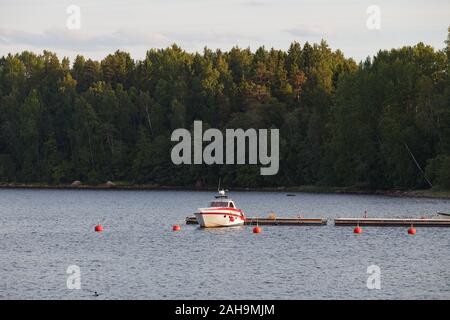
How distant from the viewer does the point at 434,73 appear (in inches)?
6181

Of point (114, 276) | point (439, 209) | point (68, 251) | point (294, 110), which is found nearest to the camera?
point (114, 276)

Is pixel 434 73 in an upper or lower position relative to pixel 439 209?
upper

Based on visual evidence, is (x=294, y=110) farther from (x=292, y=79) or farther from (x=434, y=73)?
(x=434, y=73)

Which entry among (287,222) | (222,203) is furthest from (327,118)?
(222,203)

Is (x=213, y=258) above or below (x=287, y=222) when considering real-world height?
below

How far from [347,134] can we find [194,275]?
4023 inches

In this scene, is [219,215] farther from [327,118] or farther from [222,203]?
[327,118]

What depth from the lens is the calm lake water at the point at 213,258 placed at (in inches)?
2302

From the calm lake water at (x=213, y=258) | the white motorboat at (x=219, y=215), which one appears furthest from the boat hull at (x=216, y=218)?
the calm lake water at (x=213, y=258)

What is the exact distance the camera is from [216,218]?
91250 millimetres

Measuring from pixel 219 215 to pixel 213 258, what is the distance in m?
18.5

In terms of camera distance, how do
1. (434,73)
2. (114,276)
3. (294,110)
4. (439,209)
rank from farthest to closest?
1. (294,110)
2. (434,73)
3. (439,209)
4. (114,276)

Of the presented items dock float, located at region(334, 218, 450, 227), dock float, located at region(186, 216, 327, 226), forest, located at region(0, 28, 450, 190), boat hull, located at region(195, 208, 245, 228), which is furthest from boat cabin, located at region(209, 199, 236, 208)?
forest, located at region(0, 28, 450, 190)
